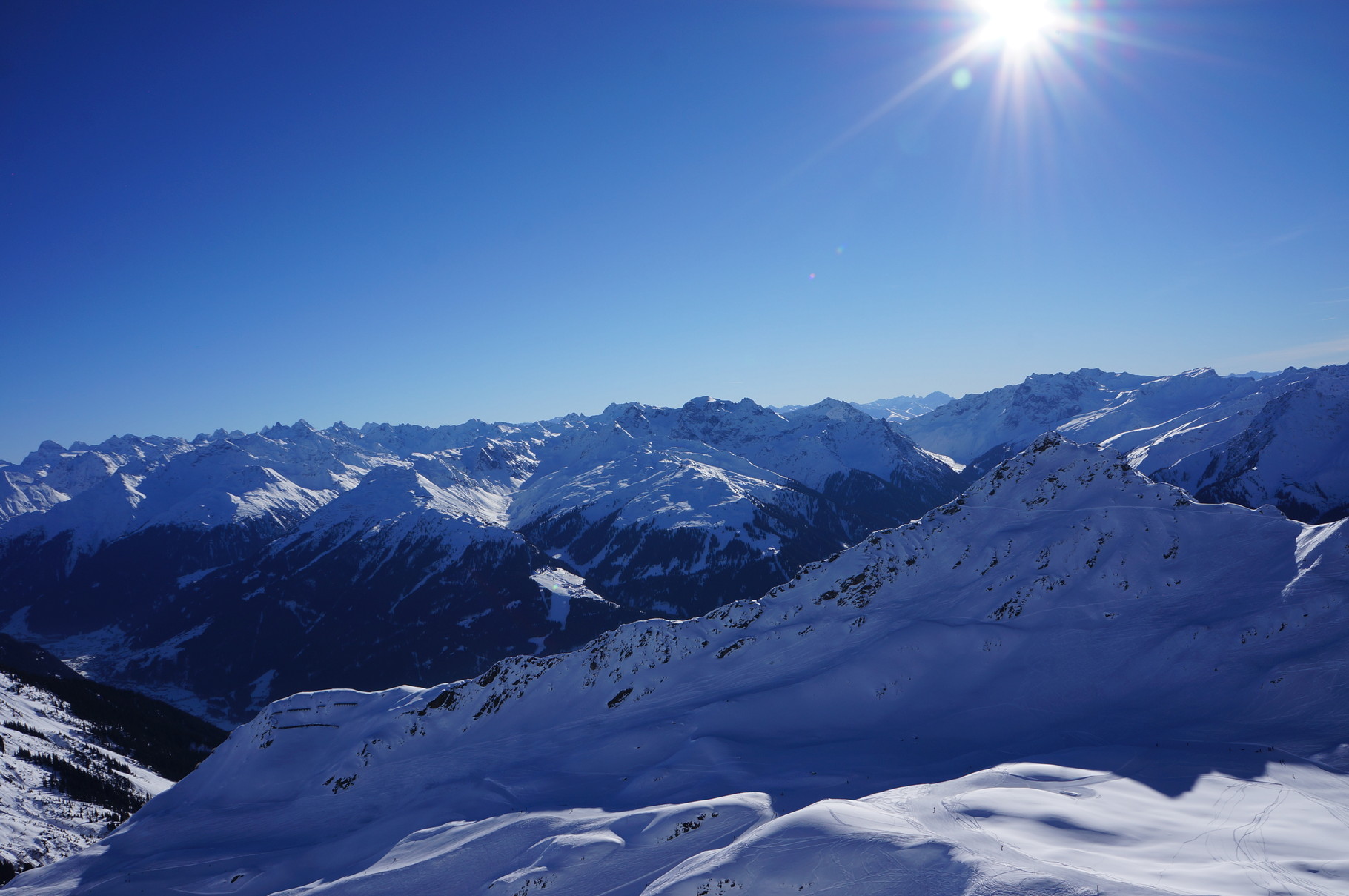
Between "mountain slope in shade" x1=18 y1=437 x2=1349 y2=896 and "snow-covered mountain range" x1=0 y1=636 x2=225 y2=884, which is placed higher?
"mountain slope in shade" x1=18 y1=437 x2=1349 y2=896

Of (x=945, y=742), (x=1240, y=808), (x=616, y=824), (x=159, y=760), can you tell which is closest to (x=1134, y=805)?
(x=1240, y=808)

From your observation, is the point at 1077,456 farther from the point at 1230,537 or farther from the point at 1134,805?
the point at 1134,805

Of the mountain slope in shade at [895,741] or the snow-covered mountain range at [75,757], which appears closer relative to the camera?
the mountain slope in shade at [895,741]

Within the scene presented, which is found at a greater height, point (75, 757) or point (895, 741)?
point (895, 741)

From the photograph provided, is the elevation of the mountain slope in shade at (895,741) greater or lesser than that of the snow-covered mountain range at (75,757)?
greater
